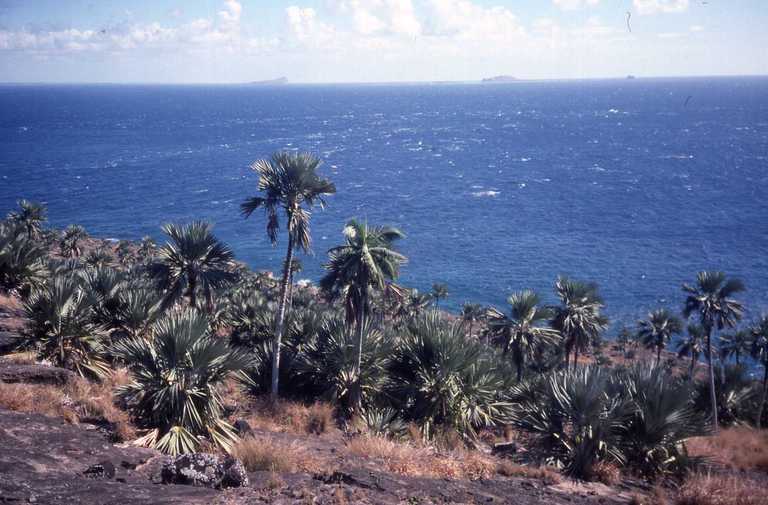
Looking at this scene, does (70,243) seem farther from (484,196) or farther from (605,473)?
(484,196)

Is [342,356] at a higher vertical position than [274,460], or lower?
lower

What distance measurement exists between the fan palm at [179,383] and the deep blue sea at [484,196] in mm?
46205

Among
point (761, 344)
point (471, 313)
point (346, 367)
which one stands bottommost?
point (471, 313)

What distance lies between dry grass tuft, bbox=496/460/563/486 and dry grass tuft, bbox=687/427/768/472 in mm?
3592

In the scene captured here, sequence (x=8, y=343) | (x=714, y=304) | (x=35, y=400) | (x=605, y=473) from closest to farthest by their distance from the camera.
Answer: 1. (x=605, y=473)
2. (x=35, y=400)
3. (x=8, y=343)
4. (x=714, y=304)

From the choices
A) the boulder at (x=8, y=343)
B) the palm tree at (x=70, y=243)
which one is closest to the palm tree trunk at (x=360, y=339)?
the boulder at (x=8, y=343)

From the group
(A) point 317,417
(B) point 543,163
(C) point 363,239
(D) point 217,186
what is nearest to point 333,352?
(A) point 317,417

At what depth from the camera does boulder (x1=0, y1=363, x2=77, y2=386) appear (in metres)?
13.1

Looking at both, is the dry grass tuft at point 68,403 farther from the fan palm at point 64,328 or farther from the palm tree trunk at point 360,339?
the palm tree trunk at point 360,339

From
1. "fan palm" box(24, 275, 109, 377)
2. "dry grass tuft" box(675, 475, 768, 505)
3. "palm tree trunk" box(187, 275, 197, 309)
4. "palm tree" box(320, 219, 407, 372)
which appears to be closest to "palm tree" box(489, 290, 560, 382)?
"palm tree" box(320, 219, 407, 372)

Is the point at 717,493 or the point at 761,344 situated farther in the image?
the point at 761,344

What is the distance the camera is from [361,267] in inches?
739

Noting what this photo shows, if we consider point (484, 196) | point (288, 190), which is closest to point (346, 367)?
point (288, 190)

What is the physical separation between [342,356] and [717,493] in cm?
1070
